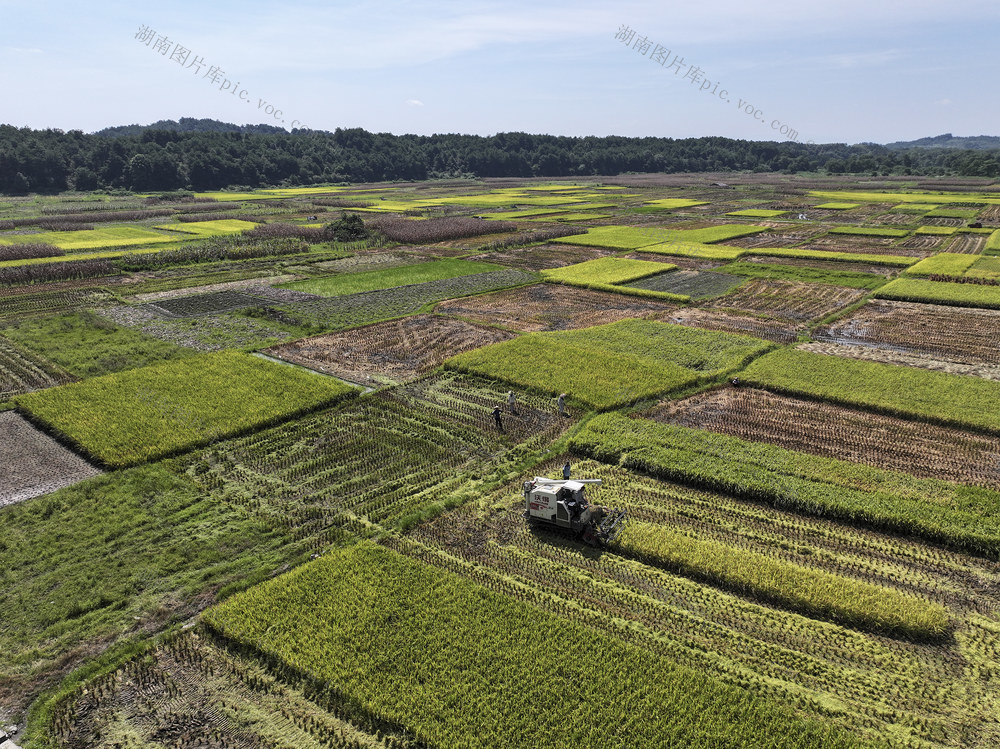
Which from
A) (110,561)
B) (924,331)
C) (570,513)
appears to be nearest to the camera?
(110,561)

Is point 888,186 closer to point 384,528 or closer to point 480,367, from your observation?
point 480,367

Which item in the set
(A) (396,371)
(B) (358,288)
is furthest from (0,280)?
(A) (396,371)

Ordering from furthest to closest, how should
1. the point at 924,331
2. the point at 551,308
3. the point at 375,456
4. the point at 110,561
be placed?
the point at 551,308 < the point at 924,331 < the point at 375,456 < the point at 110,561

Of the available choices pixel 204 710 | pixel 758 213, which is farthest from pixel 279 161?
pixel 204 710

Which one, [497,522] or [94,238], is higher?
[94,238]

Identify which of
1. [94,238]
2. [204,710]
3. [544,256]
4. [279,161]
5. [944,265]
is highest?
[279,161]

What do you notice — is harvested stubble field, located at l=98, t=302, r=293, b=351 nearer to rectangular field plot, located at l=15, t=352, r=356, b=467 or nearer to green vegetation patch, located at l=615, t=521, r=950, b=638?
rectangular field plot, located at l=15, t=352, r=356, b=467

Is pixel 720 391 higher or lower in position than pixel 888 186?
lower

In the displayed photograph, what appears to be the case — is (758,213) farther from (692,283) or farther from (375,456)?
(375,456)
